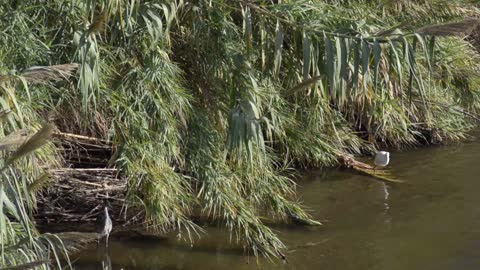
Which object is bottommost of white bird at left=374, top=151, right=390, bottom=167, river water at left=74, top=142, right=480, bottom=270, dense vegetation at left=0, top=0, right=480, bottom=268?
river water at left=74, top=142, right=480, bottom=270

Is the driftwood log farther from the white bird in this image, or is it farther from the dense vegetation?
the white bird

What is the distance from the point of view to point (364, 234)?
5.08 m

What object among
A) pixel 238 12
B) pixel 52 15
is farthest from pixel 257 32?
pixel 52 15

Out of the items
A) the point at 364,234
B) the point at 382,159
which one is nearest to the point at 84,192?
the point at 364,234

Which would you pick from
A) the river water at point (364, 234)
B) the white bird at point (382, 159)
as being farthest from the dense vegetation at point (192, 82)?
the white bird at point (382, 159)

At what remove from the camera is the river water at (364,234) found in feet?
15.0

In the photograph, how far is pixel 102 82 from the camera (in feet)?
14.7

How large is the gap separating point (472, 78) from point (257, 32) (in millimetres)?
3084

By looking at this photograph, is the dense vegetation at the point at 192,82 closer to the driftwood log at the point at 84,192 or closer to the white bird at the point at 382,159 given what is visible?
the driftwood log at the point at 84,192

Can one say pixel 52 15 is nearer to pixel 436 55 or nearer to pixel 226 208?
pixel 226 208

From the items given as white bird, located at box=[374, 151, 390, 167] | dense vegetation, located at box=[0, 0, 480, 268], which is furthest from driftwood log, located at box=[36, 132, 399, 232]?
white bird, located at box=[374, 151, 390, 167]

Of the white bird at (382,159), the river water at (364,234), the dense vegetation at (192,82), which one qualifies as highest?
the dense vegetation at (192,82)

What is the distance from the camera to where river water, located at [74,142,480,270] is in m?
4.58

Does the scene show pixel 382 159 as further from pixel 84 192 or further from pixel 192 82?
pixel 84 192
